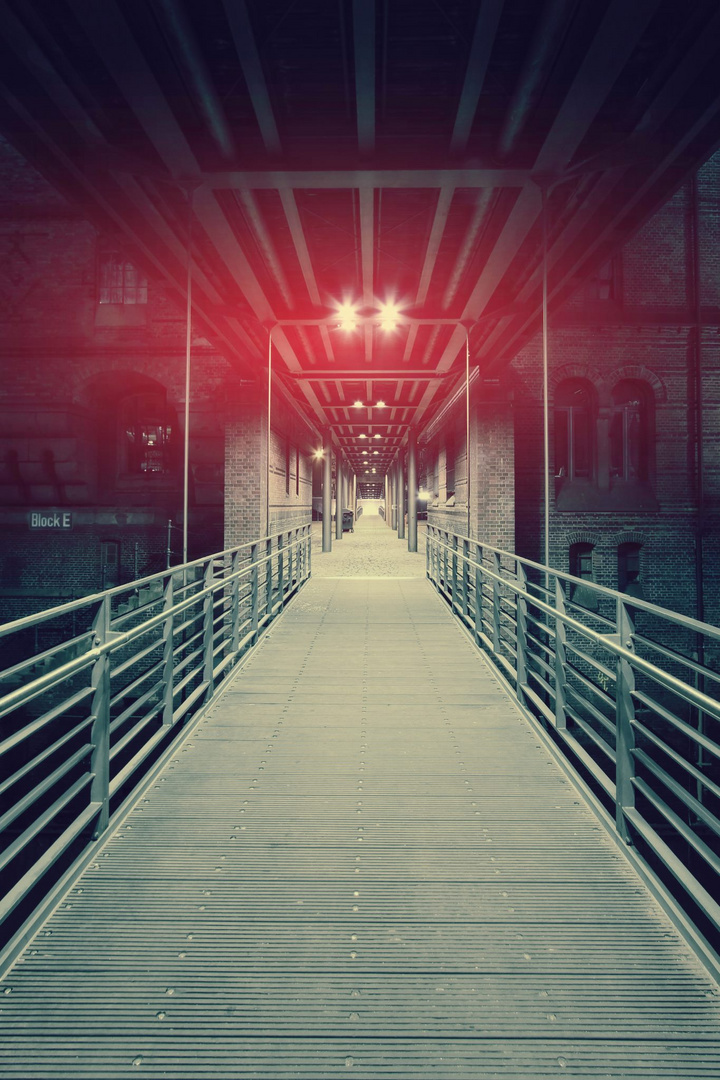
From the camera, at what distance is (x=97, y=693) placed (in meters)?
2.74

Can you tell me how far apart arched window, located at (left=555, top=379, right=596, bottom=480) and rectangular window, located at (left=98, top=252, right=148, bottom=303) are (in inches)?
339

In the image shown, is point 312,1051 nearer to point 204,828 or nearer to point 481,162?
point 204,828

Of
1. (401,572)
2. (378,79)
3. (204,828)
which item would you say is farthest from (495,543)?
(204,828)

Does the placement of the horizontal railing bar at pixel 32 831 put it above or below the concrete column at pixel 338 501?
below

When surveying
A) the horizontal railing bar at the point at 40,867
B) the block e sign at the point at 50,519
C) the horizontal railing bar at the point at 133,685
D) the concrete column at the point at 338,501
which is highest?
the concrete column at the point at 338,501

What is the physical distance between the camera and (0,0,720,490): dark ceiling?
10.2 feet

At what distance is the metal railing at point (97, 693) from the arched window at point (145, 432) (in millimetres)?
2736

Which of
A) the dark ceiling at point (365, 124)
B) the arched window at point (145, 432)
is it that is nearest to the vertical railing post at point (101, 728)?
the dark ceiling at point (365, 124)

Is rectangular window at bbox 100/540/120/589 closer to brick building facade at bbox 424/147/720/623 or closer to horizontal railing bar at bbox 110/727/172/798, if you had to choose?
brick building facade at bbox 424/147/720/623

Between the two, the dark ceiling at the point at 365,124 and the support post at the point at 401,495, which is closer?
the dark ceiling at the point at 365,124

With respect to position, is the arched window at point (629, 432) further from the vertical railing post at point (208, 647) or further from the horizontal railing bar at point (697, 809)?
the horizontal railing bar at point (697, 809)

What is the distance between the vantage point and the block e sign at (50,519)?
509 inches

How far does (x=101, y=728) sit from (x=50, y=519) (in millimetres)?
11569

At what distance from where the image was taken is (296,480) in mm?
16109
